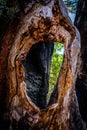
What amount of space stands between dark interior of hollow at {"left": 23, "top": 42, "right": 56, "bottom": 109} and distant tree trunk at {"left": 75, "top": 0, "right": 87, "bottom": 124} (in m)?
0.61

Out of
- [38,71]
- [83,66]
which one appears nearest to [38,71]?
[38,71]

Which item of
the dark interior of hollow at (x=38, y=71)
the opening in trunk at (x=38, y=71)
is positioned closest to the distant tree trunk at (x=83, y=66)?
the opening in trunk at (x=38, y=71)

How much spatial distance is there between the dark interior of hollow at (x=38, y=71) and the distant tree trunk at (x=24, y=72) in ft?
2.51

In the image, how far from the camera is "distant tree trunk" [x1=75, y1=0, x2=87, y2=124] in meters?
4.15

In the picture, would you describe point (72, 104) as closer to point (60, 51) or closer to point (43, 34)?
point (43, 34)

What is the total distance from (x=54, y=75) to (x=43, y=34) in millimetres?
4427

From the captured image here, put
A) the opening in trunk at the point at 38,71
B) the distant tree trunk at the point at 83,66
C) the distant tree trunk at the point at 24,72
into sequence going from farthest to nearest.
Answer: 1. the opening in trunk at the point at 38,71
2. the distant tree trunk at the point at 83,66
3. the distant tree trunk at the point at 24,72

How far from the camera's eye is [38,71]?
14.8 feet

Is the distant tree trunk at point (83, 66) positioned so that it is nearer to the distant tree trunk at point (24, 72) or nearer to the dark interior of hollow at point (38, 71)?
the distant tree trunk at point (24, 72)

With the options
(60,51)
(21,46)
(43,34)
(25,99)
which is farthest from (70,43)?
(60,51)

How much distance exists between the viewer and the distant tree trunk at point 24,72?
3.28 meters

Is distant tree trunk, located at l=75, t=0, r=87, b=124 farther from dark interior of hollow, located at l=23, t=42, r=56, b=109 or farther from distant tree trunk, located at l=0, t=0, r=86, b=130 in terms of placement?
dark interior of hollow, located at l=23, t=42, r=56, b=109

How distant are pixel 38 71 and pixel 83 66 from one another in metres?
0.73

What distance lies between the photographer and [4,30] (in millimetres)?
3684
